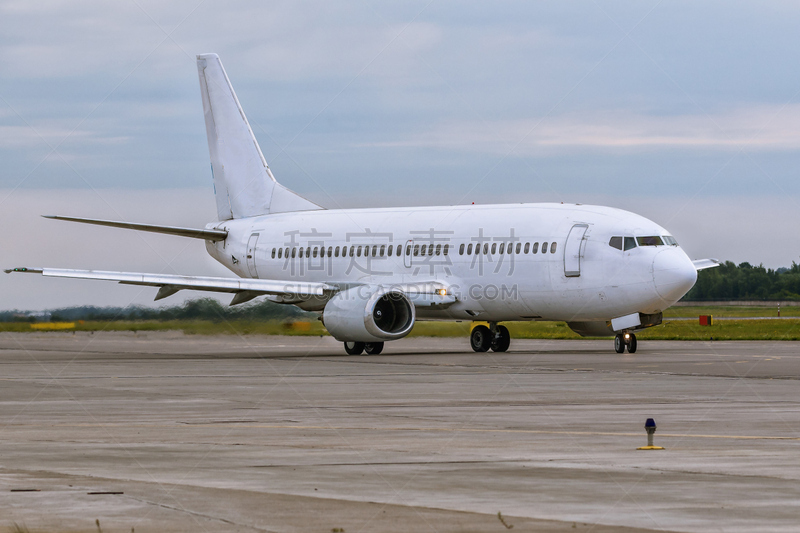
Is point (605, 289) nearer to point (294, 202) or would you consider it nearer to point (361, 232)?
point (361, 232)

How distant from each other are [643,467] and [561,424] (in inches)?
154

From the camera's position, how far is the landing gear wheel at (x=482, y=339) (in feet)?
116

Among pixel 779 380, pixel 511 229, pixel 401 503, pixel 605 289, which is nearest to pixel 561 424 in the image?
pixel 401 503

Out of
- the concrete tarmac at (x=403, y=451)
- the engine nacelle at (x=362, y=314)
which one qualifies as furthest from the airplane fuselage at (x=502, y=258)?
the concrete tarmac at (x=403, y=451)

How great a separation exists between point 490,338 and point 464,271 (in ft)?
8.33

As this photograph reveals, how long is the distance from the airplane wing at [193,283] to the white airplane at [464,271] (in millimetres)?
40

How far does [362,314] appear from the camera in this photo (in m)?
32.2

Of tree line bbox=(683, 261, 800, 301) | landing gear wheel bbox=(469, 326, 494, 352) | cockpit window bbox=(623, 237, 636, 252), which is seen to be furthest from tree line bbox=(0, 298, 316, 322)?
tree line bbox=(683, 261, 800, 301)

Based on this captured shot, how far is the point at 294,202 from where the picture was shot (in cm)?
4306

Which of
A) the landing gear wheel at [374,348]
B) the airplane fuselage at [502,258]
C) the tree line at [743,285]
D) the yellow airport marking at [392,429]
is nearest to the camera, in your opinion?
the yellow airport marking at [392,429]

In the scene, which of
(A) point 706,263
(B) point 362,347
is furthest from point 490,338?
(A) point 706,263

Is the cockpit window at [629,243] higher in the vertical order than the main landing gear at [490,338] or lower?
higher

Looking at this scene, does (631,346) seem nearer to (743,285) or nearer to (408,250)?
(408,250)

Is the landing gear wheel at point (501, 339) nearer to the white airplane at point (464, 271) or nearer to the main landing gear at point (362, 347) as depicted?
the white airplane at point (464, 271)
